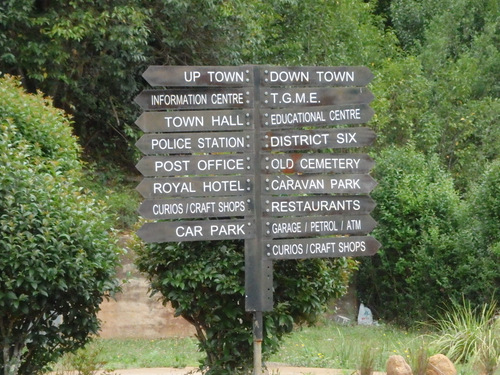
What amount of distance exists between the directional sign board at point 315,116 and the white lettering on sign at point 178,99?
56 centimetres

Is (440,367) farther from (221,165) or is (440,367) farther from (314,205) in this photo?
(221,165)

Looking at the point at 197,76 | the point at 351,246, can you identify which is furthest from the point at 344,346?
the point at 197,76

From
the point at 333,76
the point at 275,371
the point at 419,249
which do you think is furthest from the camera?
the point at 419,249

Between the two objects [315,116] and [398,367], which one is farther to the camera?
[398,367]

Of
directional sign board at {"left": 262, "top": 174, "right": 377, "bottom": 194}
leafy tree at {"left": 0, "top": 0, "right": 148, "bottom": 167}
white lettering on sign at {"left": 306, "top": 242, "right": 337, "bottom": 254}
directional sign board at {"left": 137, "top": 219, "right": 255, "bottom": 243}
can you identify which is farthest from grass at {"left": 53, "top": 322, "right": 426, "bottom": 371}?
leafy tree at {"left": 0, "top": 0, "right": 148, "bottom": 167}

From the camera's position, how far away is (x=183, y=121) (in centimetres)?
764

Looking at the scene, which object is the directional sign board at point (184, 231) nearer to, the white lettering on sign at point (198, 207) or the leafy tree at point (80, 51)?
the white lettering on sign at point (198, 207)

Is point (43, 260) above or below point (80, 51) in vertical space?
below

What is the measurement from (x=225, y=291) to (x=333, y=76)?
2.18 meters

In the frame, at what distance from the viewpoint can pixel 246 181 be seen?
7680 millimetres

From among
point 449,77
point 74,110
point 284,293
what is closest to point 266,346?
point 284,293

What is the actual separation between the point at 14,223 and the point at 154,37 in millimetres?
10223

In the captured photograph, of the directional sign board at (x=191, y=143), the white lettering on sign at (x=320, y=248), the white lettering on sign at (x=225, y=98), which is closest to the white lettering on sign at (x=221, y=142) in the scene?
the directional sign board at (x=191, y=143)

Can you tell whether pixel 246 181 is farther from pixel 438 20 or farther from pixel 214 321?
pixel 438 20
